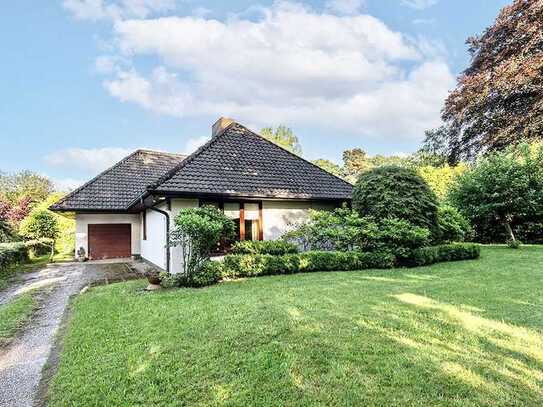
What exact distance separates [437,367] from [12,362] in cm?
530

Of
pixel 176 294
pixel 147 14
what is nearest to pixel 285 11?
pixel 147 14

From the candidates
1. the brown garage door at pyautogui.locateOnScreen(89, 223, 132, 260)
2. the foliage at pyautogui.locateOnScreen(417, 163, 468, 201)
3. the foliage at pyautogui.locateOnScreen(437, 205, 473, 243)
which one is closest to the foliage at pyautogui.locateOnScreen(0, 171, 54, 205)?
the brown garage door at pyautogui.locateOnScreen(89, 223, 132, 260)

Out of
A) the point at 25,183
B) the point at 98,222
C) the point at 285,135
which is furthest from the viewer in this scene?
the point at 285,135

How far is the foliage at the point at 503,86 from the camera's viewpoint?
51.1ft

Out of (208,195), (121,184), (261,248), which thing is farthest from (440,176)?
(121,184)

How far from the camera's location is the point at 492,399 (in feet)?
8.80

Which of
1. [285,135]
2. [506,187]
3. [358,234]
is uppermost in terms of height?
[285,135]

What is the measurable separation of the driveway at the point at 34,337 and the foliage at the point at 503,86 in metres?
19.2

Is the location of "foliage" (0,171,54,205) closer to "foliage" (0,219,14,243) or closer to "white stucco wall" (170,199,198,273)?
"foliage" (0,219,14,243)

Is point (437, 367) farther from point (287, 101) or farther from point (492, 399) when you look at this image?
point (287, 101)

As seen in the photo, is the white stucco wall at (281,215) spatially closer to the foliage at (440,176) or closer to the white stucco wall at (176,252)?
the white stucco wall at (176,252)

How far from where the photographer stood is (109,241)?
16891 millimetres

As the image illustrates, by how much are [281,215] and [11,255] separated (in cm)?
1154

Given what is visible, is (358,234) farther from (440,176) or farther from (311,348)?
(440,176)
